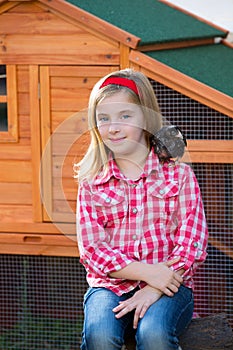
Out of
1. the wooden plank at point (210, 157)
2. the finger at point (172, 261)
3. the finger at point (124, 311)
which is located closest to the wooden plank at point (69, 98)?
the wooden plank at point (210, 157)

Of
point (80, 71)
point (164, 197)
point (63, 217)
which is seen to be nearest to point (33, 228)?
point (63, 217)

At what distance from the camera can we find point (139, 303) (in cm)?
210

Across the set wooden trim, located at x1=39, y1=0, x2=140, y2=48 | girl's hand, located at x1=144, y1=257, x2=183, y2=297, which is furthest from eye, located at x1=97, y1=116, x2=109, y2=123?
wooden trim, located at x1=39, y1=0, x2=140, y2=48

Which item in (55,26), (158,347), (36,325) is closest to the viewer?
(158,347)

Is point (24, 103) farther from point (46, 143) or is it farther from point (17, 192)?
point (17, 192)

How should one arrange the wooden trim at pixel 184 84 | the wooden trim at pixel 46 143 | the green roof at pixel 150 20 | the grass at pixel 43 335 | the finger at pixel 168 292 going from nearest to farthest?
the finger at pixel 168 292 < the wooden trim at pixel 184 84 < the wooden trim at pixel 46 143 < the green roof at pixel 150 20 < the grass at pixel 43 335

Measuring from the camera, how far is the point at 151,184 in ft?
7.39

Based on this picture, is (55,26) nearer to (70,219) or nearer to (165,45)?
(165,45)

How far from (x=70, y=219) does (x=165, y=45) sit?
2.63 feet

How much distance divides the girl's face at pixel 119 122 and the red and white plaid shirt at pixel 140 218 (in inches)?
3.0

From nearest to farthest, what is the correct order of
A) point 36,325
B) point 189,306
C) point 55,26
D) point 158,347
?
point 158,347 < point 189,306 < point 55,26 < point 36,325

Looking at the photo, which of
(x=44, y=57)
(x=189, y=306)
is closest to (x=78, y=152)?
(x=44, y=57)

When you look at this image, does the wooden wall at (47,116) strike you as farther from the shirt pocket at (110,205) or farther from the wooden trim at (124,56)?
the shirt pocket at (110,205)

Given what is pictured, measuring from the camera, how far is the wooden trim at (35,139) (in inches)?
117
